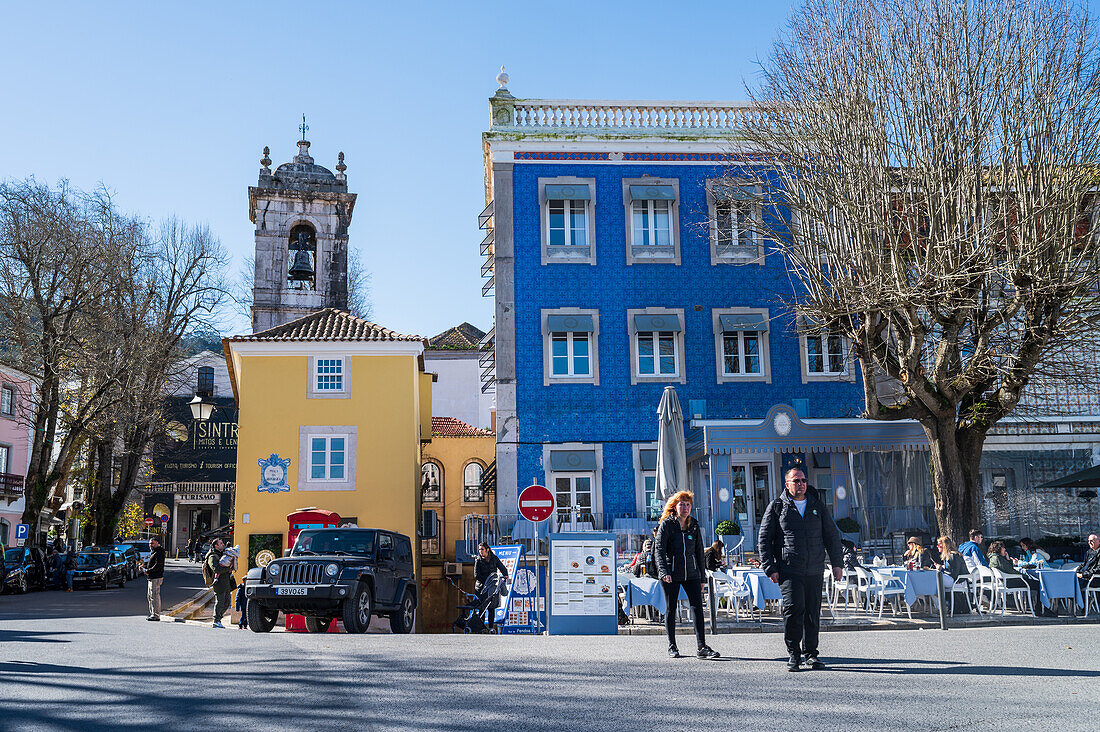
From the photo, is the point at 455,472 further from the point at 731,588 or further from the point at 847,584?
the point at 731,588

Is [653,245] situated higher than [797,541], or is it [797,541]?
[653,245]

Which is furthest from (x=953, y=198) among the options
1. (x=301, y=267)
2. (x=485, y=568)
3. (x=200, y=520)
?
(x=200, y=520)

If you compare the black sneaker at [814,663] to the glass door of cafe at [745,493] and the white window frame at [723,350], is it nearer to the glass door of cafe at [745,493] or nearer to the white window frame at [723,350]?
the glass door of cafe at [745,493]

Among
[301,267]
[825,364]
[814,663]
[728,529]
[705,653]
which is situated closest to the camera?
[814,663]

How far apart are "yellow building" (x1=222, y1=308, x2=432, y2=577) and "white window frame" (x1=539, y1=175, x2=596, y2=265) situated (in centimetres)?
469

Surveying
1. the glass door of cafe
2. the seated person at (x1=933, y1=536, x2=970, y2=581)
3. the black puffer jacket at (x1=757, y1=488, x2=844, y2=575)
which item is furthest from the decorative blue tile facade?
the black puffer jacket at (x1=757, y1=488, x2=844, y2=575)

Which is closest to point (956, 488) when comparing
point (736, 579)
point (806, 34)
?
point (736, 579)

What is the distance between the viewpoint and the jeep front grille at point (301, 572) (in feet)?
53.4

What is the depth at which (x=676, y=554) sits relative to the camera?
10.8 m

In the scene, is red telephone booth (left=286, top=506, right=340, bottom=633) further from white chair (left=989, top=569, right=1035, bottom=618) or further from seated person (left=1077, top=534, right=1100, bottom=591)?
seated person (left=1077, top=534, right=1100, bottom=591)

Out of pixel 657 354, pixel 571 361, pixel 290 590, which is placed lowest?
pixel 290 590

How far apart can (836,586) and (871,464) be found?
7.60m

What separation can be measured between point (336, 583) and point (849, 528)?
42.1 ft

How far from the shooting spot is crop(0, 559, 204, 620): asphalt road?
808 inches
